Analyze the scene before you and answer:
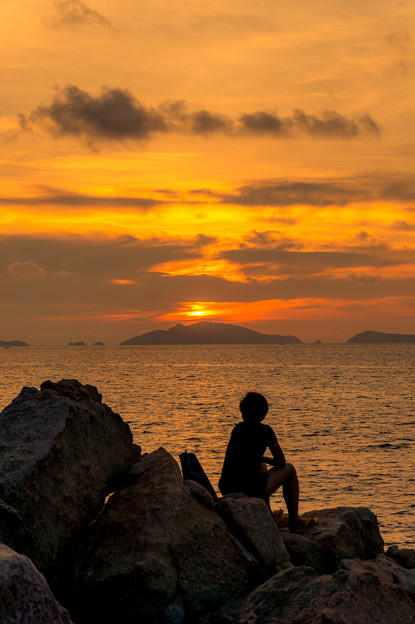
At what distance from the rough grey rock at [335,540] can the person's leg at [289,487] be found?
231 millimetres

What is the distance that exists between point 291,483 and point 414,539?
26.4 feet

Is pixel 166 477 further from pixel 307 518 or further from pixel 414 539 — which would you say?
pixel 414 539

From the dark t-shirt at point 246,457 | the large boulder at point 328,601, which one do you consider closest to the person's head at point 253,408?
the dark t-shirt at point 246,457

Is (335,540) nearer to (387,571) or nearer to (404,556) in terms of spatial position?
(387,571)

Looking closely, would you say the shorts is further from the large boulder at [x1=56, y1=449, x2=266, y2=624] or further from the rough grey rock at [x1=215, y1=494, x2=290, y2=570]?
the large boulder at [x1=56, y1=449, x2=266, y2=624]

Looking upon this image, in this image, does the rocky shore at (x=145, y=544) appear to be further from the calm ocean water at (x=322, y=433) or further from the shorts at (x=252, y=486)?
the calm ocean water at (x=322, y=433)

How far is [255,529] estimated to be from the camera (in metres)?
9.23

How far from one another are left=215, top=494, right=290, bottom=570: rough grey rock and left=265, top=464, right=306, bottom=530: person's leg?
937 mm

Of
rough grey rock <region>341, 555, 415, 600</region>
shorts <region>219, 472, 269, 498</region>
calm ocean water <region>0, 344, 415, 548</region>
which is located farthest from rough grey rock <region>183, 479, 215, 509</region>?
calm ocean water <region>0, 344, 415, 548</region>

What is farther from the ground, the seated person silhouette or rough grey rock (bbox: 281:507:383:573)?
the seated person silhouette

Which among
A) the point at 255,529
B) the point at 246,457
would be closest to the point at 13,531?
the point at 255,529

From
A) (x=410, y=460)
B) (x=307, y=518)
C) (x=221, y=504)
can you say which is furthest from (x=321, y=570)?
(x=410, y=460)

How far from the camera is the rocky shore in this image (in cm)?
750

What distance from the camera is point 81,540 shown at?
8.79m
